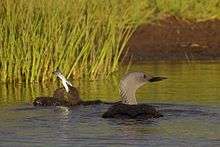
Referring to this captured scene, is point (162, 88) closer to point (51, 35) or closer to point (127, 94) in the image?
point (51, 35)

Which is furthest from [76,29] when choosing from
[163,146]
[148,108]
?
[163,146]

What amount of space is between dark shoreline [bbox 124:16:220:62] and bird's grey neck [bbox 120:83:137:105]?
29.8ft

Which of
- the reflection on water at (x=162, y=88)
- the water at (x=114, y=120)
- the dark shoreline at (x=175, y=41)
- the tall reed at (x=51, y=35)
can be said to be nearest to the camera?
the water at (x=114, y=120)

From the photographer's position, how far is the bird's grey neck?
15.2m

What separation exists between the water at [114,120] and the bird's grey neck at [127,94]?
415 mm

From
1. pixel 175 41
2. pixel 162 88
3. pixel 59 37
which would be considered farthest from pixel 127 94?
pixel 175 41

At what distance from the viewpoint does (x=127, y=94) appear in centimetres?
1526

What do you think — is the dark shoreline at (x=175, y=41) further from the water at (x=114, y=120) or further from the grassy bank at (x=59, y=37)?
the water at (x=114, y=120)

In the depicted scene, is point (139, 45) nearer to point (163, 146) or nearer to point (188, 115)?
point (188, 115)

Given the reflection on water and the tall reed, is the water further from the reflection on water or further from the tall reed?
the tall reed

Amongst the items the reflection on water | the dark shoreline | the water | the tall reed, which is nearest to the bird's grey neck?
the water

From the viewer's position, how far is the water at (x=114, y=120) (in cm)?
1280

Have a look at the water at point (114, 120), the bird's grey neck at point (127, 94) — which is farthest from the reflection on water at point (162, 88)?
the bird's grey neck at point (127, 94)

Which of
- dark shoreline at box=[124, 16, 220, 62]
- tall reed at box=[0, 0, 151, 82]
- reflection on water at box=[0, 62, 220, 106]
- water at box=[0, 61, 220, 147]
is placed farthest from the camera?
dark shoreline at box=[124, 16, 220, 62]
